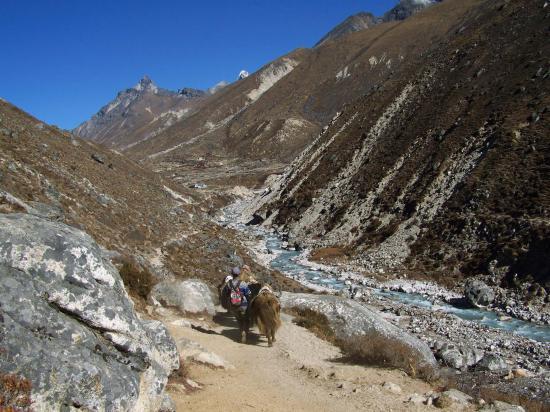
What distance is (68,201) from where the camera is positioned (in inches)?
880

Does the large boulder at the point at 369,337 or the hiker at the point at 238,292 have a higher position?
the hiker at the point at 238,292

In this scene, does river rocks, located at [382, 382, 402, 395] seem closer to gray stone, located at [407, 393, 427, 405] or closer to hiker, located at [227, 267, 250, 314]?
gray stone, located at [407, 393, 427, 405]

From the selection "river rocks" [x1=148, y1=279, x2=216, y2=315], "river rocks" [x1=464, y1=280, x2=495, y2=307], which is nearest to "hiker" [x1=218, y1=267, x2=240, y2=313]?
"river rocks" [x1=148, y1=279, x2=216, y2=315]

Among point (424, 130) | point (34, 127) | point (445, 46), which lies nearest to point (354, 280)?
point (424, 130)

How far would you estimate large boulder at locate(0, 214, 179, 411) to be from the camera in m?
5.19

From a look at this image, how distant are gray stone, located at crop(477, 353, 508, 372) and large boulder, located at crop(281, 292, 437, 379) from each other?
1881mm

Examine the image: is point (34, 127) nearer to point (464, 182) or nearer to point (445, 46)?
point (464, 182)

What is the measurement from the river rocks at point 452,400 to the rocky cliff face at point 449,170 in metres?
16.0

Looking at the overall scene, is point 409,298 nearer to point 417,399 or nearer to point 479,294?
point 479,294

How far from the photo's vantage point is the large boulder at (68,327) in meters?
5.19

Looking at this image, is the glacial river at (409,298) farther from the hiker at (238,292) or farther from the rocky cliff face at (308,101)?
the rocky cliff face at (308,101)

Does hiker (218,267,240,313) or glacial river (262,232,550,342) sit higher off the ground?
hiker (218,267,240,313)

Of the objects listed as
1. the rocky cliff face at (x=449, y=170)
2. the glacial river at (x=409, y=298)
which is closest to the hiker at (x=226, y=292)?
the glacial river at (x=409, y=298)

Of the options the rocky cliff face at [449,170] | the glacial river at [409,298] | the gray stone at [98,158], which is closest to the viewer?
the glacial river at [409,298]
